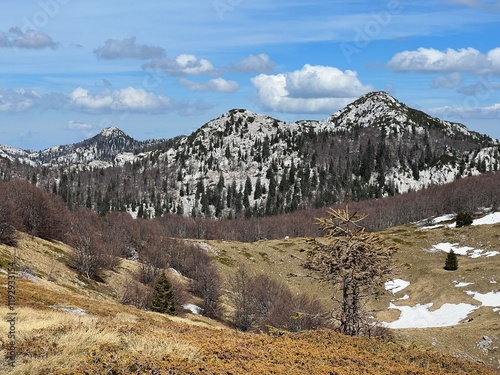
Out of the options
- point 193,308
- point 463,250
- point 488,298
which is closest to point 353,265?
point 193,308

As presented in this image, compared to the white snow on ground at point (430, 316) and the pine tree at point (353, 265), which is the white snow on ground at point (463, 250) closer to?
the white snow on ground at point (430, 316)

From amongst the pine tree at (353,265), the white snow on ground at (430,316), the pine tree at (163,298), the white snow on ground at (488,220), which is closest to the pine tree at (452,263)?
the white snow on ground at (430,316)

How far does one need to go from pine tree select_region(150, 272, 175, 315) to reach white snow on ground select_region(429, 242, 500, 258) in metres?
67.6

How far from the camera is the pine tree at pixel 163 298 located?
176 ft

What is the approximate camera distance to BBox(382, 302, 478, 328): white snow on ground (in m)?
61.3

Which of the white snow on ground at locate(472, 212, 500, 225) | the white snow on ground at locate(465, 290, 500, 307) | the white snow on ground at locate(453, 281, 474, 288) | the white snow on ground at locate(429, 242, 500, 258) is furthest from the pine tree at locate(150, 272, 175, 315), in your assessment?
the white snow on ground at locate(472, 212, 500, 225)

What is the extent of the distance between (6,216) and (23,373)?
56.8m

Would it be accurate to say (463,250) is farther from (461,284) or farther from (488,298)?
(488,298)

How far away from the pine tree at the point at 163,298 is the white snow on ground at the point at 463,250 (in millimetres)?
67601

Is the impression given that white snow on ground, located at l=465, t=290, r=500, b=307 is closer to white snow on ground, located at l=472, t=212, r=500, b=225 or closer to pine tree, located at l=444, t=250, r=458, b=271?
pine tree, located at l=444, t=250, r=458, b=271

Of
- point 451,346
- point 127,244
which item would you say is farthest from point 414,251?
point 127,244

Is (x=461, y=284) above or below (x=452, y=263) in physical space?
below

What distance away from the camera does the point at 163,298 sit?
54094mm

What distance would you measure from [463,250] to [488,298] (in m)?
33.0
